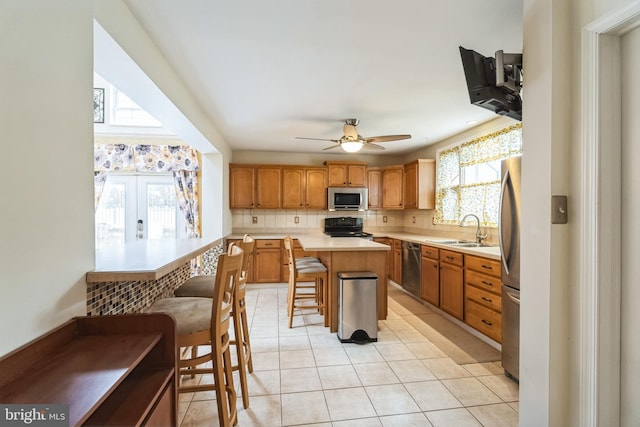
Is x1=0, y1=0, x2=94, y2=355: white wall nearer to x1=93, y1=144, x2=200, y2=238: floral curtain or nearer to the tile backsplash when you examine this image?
x1=93, y1=144, x2=200, y2=238: floral curtain

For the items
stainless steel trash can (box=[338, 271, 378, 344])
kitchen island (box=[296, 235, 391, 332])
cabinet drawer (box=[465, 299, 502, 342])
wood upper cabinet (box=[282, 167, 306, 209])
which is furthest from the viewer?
wood upper cabinet (box=[282, 167, 306, 209])

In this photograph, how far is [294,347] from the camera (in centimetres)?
275

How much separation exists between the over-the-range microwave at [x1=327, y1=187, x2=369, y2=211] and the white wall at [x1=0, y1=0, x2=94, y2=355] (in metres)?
4.31

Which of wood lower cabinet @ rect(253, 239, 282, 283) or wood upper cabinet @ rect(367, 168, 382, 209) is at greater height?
wood upper cabinet @ rect(367, 168, 382, 209)

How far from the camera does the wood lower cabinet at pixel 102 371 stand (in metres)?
0.86

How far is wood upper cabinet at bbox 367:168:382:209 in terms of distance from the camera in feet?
18.6

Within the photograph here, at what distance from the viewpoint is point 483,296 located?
9.21ft

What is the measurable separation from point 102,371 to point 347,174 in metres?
4.94

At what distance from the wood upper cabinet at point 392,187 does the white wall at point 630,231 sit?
14.1ft

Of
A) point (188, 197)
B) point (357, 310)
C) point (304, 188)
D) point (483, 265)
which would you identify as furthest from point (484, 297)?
point (188, 197)

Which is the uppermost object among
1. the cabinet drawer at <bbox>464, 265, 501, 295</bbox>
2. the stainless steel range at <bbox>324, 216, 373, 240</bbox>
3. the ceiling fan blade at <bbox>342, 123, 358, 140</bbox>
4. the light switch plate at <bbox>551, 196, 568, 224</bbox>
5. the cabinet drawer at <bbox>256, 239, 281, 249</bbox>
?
the ceiling fan blade at <bbox>342, 123, 358, 140</bbox>

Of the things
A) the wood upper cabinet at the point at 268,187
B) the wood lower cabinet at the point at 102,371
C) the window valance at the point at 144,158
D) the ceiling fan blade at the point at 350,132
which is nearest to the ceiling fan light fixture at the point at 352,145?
the ceiling fan blade at the point at 350,132

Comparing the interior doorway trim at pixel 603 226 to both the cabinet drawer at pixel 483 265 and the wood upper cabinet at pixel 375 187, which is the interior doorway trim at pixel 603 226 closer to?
the cabinet drawer at pixel 483 265

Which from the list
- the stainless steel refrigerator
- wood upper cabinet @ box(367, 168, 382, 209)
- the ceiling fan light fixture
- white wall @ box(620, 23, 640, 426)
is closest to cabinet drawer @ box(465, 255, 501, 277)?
the stainless steel refrigerator
